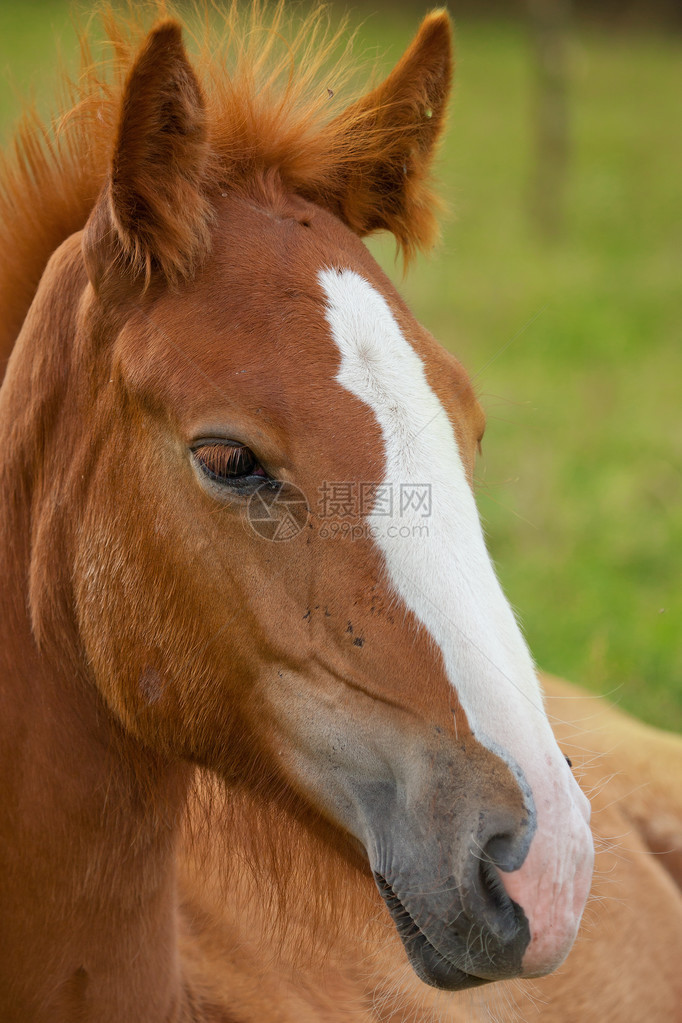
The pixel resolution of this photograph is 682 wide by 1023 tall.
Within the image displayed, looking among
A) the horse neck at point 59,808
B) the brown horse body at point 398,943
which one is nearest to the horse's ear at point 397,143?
the horse neck at point 59,808

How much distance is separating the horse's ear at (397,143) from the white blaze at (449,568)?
479 millimetres

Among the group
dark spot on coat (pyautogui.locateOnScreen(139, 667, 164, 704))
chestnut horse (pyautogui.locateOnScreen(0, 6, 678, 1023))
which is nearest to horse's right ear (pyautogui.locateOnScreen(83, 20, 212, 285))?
chestnut horse (pyautogui.locateOnScreen(0, 6, 678, 1023))

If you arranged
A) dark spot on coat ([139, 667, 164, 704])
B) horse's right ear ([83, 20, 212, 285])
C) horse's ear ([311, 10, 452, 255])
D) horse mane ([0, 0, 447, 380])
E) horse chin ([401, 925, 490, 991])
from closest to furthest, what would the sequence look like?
1. horse chin ([401, 925, 490, 991])
2. horse's right ear ([83, 20, 212, 285])
3. dark spot on coat ([139, 667, 164, 704])
4. horse mane ([0, 0, 447, 380])
5. horse's ear ([311, 10, 452, 255])

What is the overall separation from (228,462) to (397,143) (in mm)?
1004

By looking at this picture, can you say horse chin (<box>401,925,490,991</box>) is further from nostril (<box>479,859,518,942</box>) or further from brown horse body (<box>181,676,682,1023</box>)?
brown horse body (<box>181,676,682,1023</box>)

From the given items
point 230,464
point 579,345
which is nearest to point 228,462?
point 230,464

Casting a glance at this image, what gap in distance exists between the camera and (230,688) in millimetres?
1891

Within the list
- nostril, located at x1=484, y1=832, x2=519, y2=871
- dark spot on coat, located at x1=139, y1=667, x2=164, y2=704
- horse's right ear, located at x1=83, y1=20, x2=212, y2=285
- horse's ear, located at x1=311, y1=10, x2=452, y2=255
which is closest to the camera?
nostril, located at x1=484, y1=832, x2=519, y2=871

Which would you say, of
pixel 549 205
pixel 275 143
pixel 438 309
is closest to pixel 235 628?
pixel 275 143

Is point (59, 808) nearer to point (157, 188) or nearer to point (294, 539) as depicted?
point (294, 539)

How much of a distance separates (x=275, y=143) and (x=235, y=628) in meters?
1.06

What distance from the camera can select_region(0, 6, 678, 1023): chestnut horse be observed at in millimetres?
1653

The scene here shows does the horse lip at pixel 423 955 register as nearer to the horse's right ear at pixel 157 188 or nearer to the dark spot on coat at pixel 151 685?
the dark spot on coat at pixel 151 685

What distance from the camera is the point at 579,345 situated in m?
10.0
